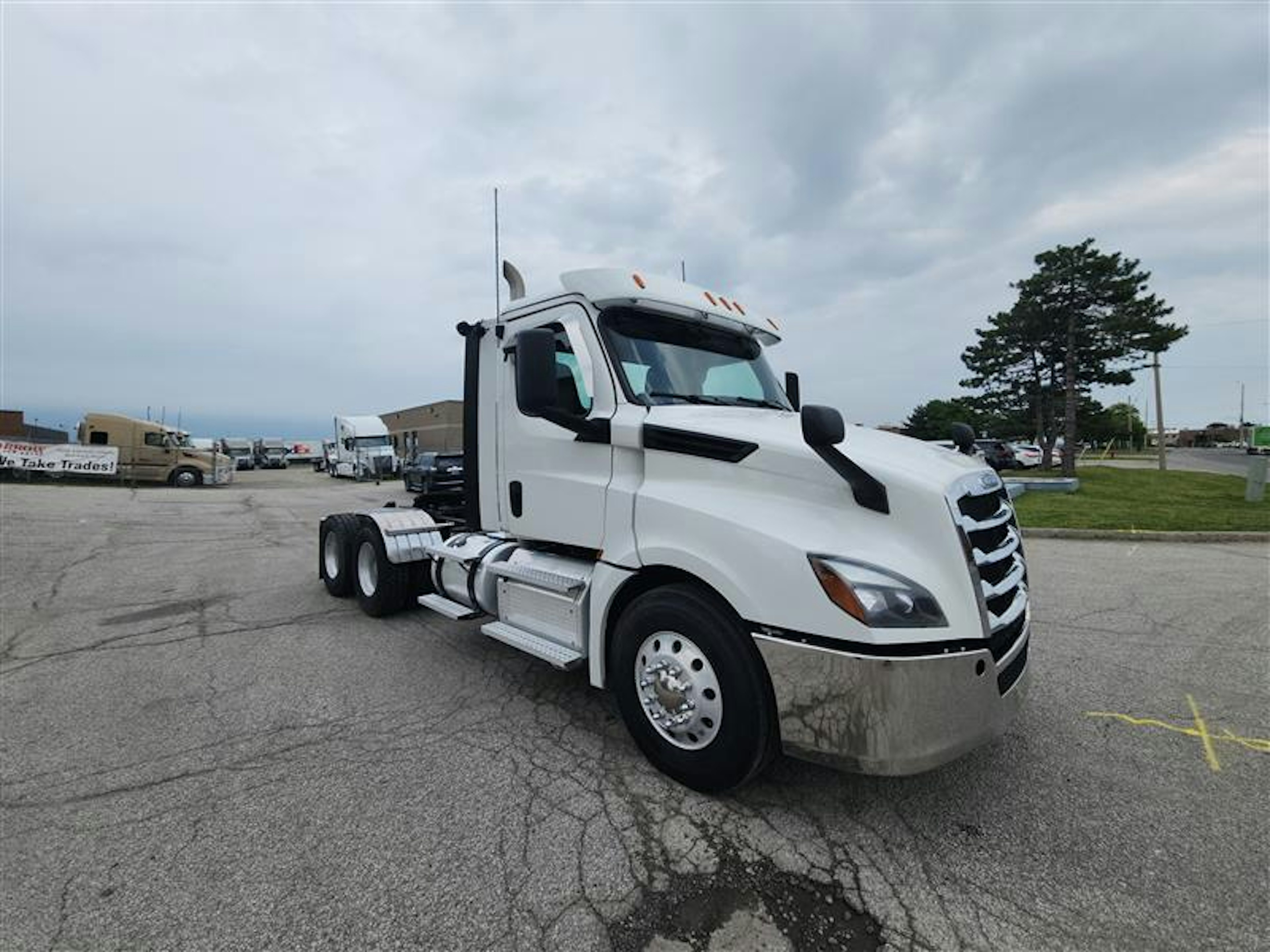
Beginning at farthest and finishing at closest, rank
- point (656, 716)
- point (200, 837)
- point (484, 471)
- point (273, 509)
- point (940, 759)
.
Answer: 1. point (273, 509)
2. point (484, 471)
3. point (656, 716)
4. point (200, 837)
5. point (940, 759)

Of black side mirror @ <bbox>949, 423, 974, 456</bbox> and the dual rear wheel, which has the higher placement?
black side mirror @ <bbox>949, 423, 974, 456</bbox>

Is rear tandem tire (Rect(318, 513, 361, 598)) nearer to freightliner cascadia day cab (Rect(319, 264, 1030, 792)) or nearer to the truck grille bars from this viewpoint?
freightliner cascadia day cab (Rect(319, 264, 1030, 792))

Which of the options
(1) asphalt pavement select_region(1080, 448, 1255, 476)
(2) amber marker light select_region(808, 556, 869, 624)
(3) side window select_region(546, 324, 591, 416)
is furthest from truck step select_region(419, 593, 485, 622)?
(1) asphalt pavement select_region(1080, 448, 1255, 476)

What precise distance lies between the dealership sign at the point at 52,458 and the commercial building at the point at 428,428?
20354mm

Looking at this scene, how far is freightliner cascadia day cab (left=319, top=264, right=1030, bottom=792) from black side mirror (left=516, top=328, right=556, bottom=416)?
0.01 meters

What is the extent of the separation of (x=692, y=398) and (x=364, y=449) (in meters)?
36.8

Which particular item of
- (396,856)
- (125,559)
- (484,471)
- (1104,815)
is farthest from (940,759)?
(125,559)

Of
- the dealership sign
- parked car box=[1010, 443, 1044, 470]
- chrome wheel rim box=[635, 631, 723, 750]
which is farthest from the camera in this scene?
parked car box=[1010, 443, 1044, 470]

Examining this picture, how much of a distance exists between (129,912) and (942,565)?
3258 mm

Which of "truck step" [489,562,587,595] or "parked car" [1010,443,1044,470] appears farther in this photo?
"parked car" [1010,443,1044,470]

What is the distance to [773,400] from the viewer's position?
407 cm

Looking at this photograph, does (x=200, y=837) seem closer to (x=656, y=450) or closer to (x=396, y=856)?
(x=396, y=856)

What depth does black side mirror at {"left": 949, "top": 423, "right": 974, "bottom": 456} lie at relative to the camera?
151 inches

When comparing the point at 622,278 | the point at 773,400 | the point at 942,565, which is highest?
the point at 622,278
